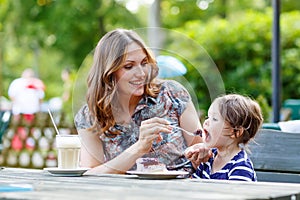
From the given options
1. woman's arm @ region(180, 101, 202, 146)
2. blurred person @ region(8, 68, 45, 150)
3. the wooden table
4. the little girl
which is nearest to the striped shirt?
the little girl

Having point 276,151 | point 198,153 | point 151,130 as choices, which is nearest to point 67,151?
point 151,130

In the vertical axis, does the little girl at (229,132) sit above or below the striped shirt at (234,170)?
above

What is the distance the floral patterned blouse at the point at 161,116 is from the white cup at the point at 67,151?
148mm

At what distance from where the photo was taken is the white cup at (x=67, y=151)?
8.63 ft

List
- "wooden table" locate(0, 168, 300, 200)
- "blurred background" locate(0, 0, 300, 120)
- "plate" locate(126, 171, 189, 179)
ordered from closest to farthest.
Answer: "wooden table" locate(0, 168, 300, 200)
"plate" locate(126, 171, 189, 179)
"blurred background" locate(0, 0, 300, 120)

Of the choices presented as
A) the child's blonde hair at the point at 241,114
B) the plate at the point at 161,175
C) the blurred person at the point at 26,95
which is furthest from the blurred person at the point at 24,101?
the plate at the point at 161,175

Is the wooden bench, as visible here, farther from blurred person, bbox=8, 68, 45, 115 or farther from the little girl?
blurred person, bbox=8, 68, 45, 115

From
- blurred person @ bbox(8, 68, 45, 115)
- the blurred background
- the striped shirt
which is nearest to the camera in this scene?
the striped shirt

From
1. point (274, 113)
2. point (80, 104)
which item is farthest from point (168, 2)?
point (80, 104)

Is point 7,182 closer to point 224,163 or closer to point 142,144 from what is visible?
point 142,144

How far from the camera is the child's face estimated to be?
2619mm

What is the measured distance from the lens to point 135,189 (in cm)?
215

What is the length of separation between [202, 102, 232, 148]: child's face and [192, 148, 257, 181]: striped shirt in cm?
6

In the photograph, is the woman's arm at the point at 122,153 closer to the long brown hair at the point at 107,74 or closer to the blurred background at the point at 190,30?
the long brown hair at the point at 107,74
